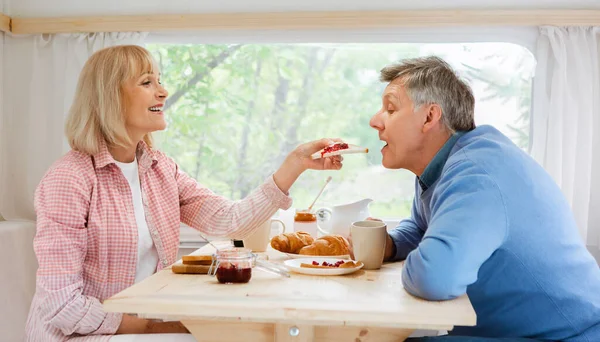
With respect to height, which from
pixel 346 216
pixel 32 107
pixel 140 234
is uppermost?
pixel 32 107

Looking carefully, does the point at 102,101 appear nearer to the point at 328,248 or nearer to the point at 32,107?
the point at 328,248

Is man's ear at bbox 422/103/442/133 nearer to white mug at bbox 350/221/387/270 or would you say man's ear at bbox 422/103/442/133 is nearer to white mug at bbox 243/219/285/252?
white mug at bbox 350/221/387/270

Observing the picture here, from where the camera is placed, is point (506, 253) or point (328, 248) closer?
point (506, 253)

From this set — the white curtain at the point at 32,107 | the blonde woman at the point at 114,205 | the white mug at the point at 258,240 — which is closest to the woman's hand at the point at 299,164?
the blonde woman at the point at 114,205

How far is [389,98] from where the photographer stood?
2098 mm

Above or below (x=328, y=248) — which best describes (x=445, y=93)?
above

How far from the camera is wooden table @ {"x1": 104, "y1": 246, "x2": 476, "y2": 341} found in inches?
57.7

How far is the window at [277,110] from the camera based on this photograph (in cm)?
351

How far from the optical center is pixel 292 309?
4.91ft

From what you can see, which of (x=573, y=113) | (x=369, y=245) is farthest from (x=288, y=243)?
(x=573, y=113)

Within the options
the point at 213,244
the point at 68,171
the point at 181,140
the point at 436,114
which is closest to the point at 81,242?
the point at 68,171

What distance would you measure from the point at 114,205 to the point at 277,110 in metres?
1.51

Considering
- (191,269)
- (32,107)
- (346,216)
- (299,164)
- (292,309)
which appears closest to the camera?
(292,309)

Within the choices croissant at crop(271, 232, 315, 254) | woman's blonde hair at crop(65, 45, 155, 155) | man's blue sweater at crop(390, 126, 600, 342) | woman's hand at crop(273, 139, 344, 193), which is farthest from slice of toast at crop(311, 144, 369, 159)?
woman's blonde hair at crop(65, 45, 155, 155)
